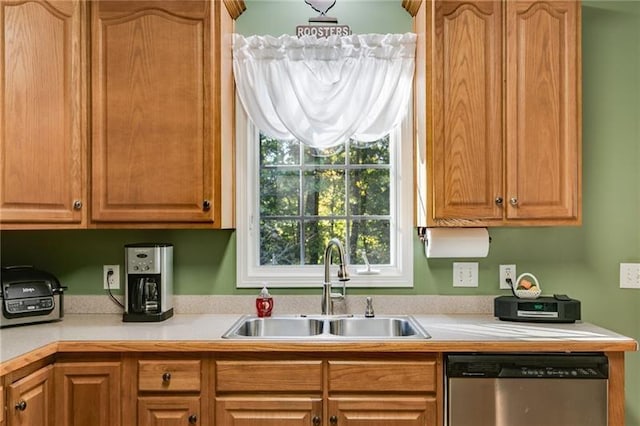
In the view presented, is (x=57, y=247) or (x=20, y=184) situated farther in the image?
(x=57, y=247)

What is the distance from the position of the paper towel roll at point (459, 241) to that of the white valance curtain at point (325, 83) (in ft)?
1.86

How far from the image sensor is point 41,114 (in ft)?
7.09

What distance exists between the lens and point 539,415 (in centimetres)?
197

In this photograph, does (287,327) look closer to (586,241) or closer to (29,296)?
(29,296)

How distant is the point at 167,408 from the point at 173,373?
0.47 ft

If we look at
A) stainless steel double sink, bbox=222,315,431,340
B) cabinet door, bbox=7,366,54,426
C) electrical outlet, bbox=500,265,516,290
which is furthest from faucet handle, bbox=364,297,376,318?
cabinet door, bbox=7,366,54,426

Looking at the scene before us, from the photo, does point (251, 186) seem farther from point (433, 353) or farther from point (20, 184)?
point (433, 353)

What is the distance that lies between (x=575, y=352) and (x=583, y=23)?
1612mm

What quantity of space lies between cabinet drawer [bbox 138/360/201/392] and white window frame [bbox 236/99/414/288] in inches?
25.7

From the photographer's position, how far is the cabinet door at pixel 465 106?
7.40ft

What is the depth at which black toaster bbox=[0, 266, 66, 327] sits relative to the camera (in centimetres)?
223

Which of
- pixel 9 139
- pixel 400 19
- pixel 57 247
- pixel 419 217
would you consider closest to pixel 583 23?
pixel 400 19

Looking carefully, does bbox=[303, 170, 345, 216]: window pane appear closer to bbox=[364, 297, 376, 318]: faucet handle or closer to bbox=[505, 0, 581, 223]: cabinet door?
bbox=[364, 297, 376, 318]: faucet handle

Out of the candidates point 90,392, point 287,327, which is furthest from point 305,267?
point 90,392
